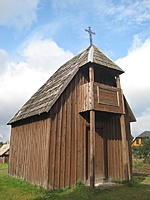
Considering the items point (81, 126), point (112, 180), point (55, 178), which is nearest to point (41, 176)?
point (55, 178)

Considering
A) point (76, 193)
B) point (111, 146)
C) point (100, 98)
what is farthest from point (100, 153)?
point (76, 193)

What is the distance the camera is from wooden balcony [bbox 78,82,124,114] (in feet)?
36.2

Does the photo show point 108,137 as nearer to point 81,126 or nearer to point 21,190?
point 81,126

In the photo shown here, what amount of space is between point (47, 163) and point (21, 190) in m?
1.62

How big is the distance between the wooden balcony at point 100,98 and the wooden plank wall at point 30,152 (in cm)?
221

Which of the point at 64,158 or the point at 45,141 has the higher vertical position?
the point at 45,141

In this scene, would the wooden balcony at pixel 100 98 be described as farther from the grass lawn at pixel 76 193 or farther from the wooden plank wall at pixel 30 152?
the grass lawn at pixel 76 193

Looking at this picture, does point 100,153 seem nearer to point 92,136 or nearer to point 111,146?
point 111,146

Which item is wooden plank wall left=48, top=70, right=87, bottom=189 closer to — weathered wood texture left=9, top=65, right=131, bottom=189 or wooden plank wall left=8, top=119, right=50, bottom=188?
weathered wood texture left=9, top=65, right=131, bottom=189

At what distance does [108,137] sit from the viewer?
12836 mm

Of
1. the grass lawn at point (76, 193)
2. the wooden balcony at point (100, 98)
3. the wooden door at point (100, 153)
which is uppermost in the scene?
the wooden balcony at point (100, 98)

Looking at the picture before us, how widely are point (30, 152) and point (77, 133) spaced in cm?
294

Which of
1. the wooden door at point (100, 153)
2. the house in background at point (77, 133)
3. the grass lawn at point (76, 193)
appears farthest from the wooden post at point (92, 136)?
the wooden door at point (100, 153)

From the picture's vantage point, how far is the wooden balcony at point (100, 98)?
11031mm
